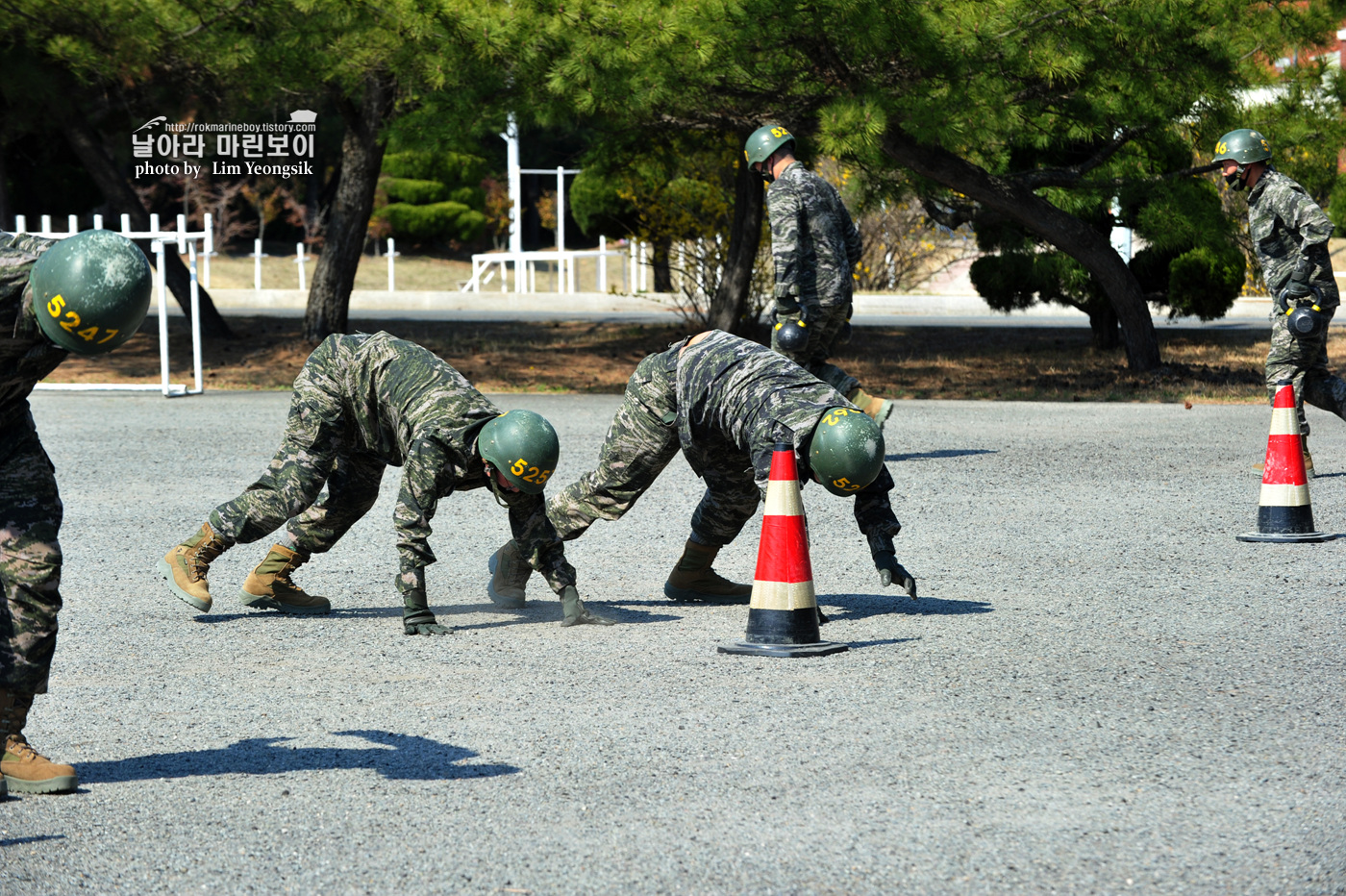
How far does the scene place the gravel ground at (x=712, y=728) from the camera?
3447 millimetres

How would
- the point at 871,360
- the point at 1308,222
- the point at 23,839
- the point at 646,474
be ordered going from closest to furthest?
the point at 23,839 → the point at 646,474 → the point at 1308,222 → the point at 871,360

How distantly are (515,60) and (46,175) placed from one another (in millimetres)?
23874

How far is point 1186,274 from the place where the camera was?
62.1ft

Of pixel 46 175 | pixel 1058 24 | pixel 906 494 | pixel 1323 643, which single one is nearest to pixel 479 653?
pixel 1323 643

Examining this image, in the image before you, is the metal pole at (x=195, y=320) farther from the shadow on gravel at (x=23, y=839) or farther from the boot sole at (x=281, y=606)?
the shadow on gravel at (x=23, y=839)

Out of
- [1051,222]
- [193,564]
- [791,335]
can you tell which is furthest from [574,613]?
[1051,222]

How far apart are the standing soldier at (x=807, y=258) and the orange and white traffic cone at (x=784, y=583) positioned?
3.66m

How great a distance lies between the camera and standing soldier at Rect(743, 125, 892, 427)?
8727mm

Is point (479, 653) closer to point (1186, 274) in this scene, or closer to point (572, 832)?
point (572, 832)

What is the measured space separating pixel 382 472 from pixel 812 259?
385 cm

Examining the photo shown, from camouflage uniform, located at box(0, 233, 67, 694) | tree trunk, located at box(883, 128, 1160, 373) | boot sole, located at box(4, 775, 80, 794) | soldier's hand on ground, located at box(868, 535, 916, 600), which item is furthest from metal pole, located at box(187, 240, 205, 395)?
boot sole, located at box(4, 775, 80, 794)

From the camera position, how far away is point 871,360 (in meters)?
18.2

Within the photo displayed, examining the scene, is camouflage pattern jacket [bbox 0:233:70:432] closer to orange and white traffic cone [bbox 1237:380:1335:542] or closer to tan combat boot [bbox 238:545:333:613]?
tan combat boot [bbox 238:545:333:613]

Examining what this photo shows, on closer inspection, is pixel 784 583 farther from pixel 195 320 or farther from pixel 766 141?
pixel 195 320
